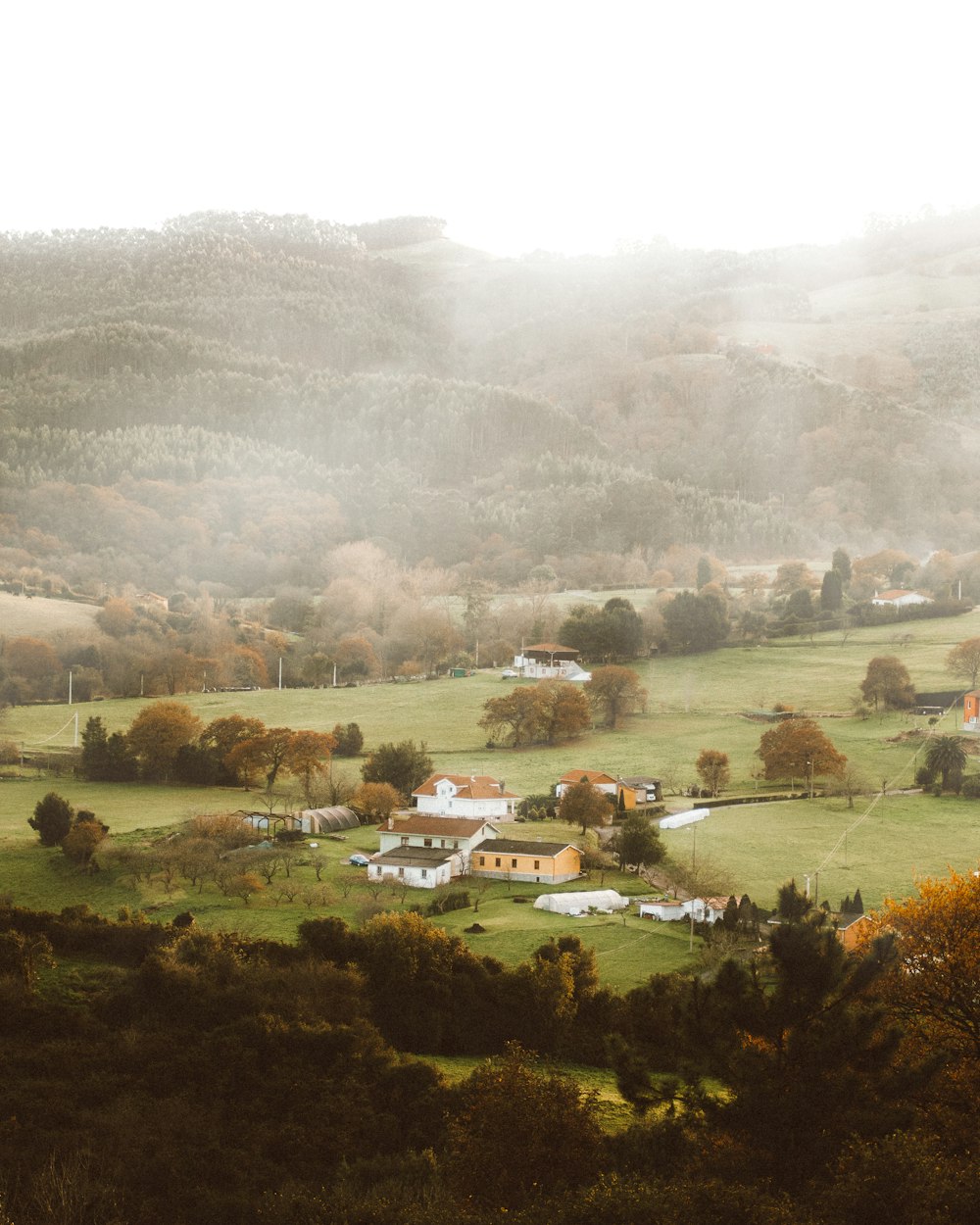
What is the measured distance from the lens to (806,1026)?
8297 mm

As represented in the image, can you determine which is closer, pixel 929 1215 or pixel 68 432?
pixel 929 1215

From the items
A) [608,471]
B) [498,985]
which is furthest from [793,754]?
[608,471]

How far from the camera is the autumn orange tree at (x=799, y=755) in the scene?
18.3 m

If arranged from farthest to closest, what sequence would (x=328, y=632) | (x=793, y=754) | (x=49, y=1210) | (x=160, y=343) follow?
(x=160, y=343) < (x=328, y=632) < (x=793, y=754) < (x=49, y=1210)

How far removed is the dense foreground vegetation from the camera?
727 cm

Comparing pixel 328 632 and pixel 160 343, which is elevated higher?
pixel 160 343

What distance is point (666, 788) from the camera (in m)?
18.6

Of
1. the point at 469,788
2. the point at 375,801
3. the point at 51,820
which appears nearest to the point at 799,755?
the point at 469,788

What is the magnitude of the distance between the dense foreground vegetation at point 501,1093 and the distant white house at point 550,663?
10985mm

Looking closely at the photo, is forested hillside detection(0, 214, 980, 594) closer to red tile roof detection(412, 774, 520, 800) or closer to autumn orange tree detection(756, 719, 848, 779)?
red tile roof detection(412, 774, 520, 800)

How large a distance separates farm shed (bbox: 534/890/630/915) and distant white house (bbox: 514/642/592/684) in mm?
7984

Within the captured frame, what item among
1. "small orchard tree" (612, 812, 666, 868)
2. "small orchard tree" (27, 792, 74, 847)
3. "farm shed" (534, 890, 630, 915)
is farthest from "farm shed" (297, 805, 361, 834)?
"small orchard tree" (612, 812, 666, 868)

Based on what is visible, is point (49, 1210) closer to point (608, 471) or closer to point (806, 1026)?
point (806, 1026)

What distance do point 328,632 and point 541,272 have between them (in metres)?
60.1
